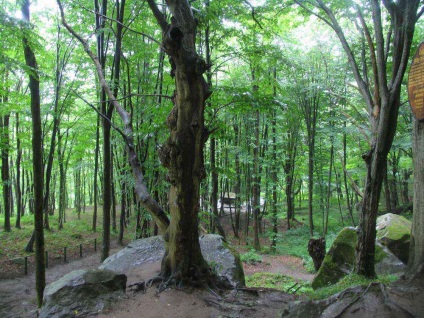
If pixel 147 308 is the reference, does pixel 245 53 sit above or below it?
above

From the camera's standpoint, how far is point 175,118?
15.2 ft

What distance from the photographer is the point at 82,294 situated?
441 cm

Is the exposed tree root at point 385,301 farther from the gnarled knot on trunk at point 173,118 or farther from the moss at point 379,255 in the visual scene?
the moss at point 379,255

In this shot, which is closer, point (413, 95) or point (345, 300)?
point (345, 300)

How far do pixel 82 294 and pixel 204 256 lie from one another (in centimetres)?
296

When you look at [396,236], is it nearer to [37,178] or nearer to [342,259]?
[342,259]

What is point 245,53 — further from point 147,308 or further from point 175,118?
point 147,308

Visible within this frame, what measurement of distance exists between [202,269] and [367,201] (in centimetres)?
293

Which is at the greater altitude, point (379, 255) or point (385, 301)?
point (385, 301)

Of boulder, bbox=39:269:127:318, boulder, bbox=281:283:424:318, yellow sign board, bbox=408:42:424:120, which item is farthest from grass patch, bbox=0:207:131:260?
yellow sign board, bbox=408:42:424:120

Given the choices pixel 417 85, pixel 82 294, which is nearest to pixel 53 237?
pixel 82 294

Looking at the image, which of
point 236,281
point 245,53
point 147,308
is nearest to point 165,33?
point 245,53

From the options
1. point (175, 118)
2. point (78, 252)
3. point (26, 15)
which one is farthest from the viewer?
point (78, 252)

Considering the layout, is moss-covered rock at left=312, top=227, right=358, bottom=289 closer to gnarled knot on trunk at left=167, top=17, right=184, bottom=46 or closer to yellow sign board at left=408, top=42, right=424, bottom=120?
yellow sign board at left=408, top=42, right=424, bottom=120
